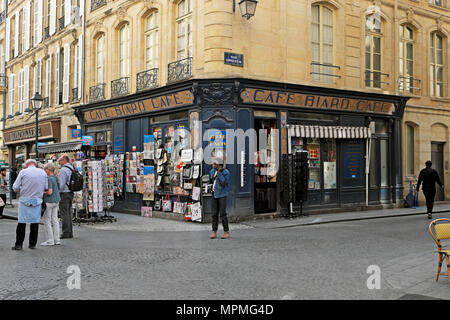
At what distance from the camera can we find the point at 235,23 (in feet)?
44.1

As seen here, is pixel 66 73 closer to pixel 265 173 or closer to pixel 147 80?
pixel 147 80

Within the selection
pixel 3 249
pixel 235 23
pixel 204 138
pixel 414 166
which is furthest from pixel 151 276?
pixel 414 166

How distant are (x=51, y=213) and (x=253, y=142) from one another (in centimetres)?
610

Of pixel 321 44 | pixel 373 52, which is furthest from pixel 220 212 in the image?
pixel 373 52

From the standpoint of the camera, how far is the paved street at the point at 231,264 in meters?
5.47

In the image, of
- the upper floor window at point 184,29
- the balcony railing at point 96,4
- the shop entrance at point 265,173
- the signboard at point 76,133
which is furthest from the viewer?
the signboard at point 76,133

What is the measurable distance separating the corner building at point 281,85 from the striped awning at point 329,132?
41 millimetres

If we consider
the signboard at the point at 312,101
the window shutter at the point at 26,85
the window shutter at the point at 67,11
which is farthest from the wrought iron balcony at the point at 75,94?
the signboard at the point at 312,101

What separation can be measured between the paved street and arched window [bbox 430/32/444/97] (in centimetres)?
990

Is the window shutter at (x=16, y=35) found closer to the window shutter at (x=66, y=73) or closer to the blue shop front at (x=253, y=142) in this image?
the window shutter at (x=66, y=73)

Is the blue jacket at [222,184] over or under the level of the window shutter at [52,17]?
under

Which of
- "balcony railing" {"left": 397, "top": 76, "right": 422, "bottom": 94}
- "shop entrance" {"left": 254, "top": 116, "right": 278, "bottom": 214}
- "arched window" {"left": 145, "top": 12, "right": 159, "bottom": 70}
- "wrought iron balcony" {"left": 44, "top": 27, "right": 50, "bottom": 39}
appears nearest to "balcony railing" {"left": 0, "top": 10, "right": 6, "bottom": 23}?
"wrought iron balcony" {"left": 44, "top": 27, "right": 50, "bottom": 39}

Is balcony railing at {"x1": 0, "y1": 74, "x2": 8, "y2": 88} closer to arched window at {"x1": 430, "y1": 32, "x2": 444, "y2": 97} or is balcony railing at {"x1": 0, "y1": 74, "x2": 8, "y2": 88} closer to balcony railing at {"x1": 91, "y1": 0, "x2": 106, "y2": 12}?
balcony railing at {"x1": 91, "y1": 0, "x2": 106, "y2": 12}

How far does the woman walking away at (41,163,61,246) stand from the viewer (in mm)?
9180
